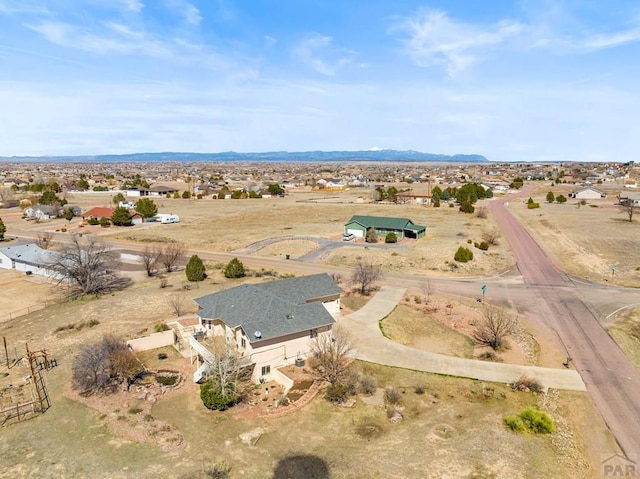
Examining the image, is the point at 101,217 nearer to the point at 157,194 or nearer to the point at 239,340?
the point at 157,194

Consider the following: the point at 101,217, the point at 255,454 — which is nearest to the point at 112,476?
the point at 255,454

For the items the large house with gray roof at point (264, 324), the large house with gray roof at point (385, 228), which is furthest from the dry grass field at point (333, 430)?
the large house with gray roof at point (385, 228)

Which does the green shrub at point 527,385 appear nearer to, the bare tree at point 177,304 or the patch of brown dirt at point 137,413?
the patch of brown dirt at point 137,413

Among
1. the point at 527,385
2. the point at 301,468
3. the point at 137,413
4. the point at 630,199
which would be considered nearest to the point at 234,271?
the point at 137,413

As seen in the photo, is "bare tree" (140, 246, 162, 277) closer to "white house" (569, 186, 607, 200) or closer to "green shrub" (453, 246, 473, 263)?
"green shrub" (453, 246, 473, 263)

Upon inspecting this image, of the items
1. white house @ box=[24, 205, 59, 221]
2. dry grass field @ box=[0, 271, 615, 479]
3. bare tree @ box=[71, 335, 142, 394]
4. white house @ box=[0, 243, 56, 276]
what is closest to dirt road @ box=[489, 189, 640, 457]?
dry grass field @ box=[0, 271, 615, 479]
